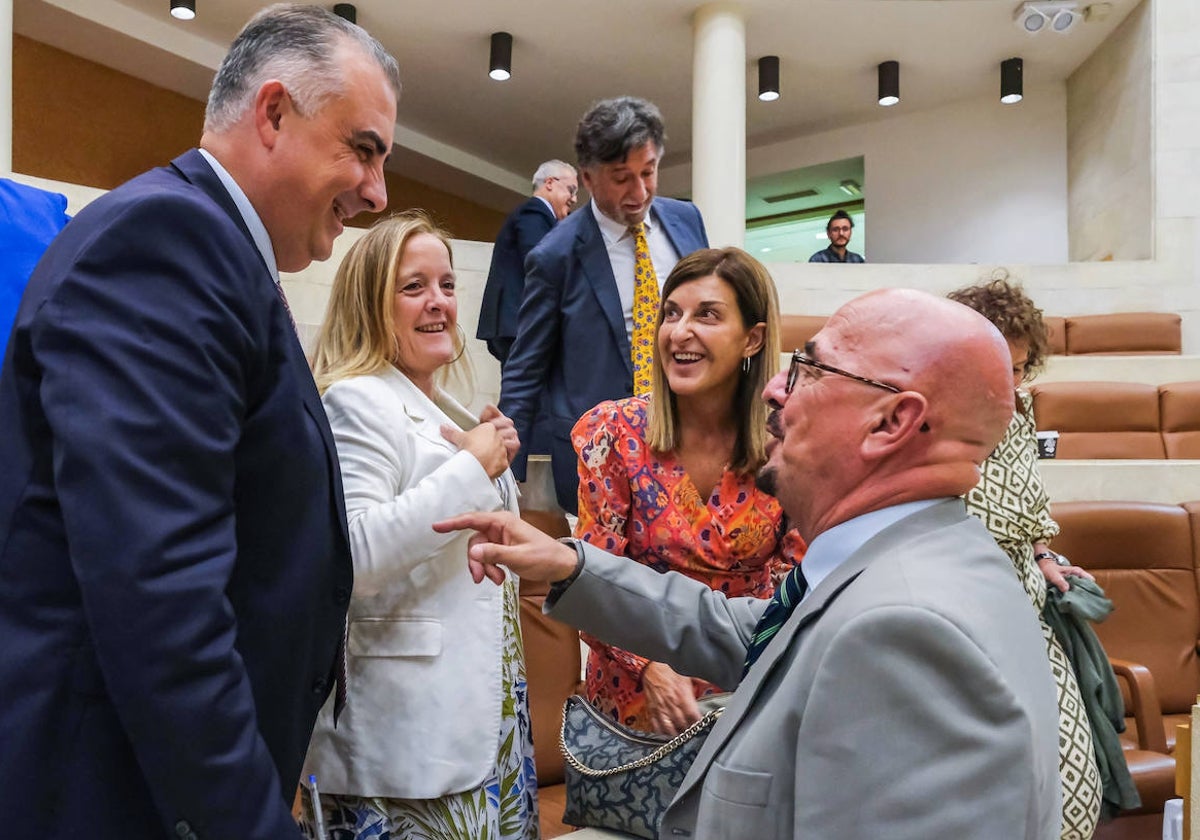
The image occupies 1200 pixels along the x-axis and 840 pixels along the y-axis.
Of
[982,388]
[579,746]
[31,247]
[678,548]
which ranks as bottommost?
[579,746]

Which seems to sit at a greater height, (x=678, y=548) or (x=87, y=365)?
(x=87, y=365)

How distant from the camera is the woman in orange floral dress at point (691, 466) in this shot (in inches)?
68.6

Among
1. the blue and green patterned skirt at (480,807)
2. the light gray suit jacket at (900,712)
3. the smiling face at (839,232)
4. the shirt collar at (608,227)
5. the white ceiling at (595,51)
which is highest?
the white ceiling at (595,51)

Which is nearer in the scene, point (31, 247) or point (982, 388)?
point (982, 388)

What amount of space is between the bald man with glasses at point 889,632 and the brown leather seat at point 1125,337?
6948mm

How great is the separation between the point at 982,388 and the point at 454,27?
8.35 meters

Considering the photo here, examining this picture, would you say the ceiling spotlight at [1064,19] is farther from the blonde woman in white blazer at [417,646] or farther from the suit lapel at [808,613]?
the suit lapel at [808,613]

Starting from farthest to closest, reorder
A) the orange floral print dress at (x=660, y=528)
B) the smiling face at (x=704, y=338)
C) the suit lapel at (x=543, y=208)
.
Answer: the suit lapel at (x=543, y=208) < the smiling face at (x=704, y=338) < the orange floral print dress at (x=660, y=528)

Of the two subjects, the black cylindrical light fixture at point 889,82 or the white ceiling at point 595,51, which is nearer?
the white ceiling at point 595,51

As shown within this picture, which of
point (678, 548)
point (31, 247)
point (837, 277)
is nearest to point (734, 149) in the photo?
point (837, 277)

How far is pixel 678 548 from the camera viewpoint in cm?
175

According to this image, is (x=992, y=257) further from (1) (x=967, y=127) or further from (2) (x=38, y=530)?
(2) (x=38, y=530)

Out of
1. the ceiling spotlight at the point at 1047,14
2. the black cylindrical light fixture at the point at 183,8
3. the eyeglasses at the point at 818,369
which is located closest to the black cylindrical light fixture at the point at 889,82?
the ceiling spotlight at the point at 1047,14

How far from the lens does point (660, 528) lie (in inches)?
69.3
